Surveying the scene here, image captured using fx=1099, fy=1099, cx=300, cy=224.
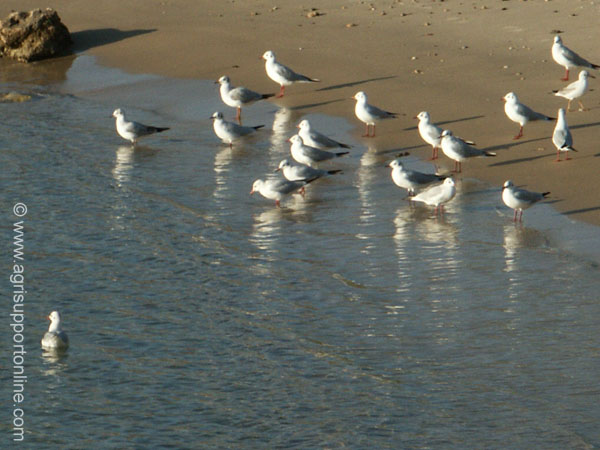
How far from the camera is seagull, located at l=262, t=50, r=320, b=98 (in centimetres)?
1953

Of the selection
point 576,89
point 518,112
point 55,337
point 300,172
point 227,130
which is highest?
point 576,89

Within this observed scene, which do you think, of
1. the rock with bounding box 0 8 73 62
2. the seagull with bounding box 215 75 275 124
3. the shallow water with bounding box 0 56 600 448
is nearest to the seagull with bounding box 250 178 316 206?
the shallow water with bounding box 0 56 600 448

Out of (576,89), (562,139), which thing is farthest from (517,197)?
(576,89)

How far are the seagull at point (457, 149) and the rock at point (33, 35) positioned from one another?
1090 cm

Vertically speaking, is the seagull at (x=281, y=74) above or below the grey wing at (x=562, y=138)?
above

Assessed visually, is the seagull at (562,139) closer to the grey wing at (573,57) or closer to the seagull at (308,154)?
the seagull at (308,154)

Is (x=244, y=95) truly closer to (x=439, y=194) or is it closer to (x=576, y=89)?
(x=576, y=89)

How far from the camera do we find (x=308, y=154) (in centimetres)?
1590

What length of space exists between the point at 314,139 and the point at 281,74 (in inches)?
142

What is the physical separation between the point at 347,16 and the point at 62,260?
1230 cm

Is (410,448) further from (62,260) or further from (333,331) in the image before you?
(62,260)

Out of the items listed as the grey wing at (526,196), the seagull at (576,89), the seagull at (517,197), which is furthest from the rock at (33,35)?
the grey wing at (526,196)

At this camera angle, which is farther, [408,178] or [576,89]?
[576,89]

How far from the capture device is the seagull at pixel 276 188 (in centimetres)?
1449
